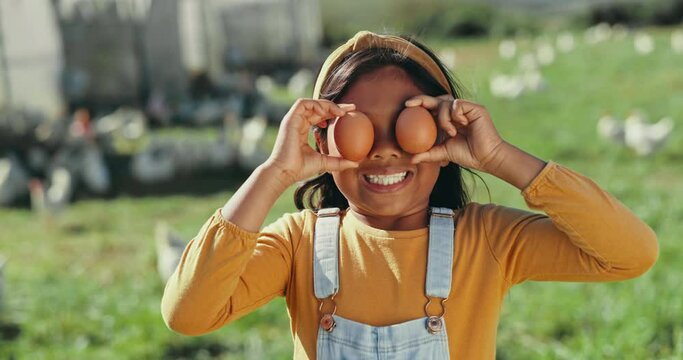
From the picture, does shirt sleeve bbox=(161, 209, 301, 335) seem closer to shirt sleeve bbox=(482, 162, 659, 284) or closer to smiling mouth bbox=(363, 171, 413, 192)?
smiling mouth bbox=(363, 171, 413, 192)

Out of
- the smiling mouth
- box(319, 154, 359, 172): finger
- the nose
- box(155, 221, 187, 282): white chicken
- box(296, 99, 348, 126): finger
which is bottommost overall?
box(155, 221, 187, 282): white chicken

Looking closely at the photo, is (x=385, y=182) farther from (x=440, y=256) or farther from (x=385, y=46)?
(x=385, y=46)

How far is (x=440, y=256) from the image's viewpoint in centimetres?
178

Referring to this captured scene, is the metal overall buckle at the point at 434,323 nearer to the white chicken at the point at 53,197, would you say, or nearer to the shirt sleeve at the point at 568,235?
the shirt sleeve at the point at 568,235

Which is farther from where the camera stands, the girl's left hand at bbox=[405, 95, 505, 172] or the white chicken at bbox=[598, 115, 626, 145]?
the white chicken at bbox=[598, 115, 626, 145]

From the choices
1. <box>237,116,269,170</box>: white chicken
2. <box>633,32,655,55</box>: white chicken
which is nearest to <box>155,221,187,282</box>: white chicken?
<box>237,116,269,170</box>: white chicken

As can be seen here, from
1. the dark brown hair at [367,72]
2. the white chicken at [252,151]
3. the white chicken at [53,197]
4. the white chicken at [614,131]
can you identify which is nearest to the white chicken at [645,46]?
the white chicken at [614,131]

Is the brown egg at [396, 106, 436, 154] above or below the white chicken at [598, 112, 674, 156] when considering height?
above

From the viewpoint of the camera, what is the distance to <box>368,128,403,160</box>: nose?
1.75 meters

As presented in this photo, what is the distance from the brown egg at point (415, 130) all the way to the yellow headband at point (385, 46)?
173 mm

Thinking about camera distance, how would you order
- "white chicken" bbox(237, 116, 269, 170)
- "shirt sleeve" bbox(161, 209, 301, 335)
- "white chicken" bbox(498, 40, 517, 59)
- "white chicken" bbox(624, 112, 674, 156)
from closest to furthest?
"shirt sleeve" bbox(161, 209, 301, 335) → "white chicken" bbox(624, 112, 674, 156) → "white chicken" bbox(237, 116, 269, 170) → "white chicken" bbox(498, 40, 517, 59)

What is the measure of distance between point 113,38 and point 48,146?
11.9 ft

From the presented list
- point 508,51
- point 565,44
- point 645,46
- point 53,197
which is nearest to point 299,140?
point 53,197

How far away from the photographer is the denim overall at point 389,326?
5.66ft
